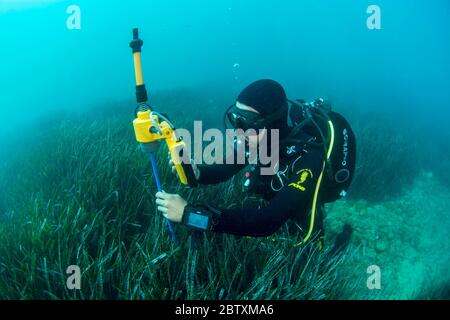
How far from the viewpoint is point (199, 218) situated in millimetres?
2250

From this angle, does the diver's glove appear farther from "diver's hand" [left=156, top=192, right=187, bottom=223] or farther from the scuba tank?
the scuba tank

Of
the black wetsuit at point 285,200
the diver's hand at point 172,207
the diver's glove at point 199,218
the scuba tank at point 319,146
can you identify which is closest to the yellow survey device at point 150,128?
the diver's hand at point 172,207

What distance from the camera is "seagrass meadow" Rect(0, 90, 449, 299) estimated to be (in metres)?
2.55

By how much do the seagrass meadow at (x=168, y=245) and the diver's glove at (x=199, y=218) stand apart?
0.39 metres

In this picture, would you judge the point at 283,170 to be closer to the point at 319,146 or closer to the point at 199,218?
the point at 319,146

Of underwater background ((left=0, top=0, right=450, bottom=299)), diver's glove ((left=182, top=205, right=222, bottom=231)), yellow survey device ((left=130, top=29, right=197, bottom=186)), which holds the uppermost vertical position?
yellow survey device ((left=130, top=29, right=197, bottom=186))

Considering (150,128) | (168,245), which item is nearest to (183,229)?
(168,245)

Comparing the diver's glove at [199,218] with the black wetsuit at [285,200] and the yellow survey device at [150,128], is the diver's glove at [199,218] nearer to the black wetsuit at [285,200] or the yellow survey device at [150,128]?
the black wetsuit at [285,200]

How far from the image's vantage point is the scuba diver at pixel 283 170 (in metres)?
2.33

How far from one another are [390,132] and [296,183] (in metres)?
11.7

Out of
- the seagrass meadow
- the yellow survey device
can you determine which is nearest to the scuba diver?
the yellow survey device

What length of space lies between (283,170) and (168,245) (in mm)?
1346

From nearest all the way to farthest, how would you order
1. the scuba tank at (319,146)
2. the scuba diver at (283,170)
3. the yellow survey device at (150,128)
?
the yellow survey device at (150,128) → the scuba diver at (283,170) → the scuba tank at (319,146)

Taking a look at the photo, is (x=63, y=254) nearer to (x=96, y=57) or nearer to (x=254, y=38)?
(x=96, y=57)
